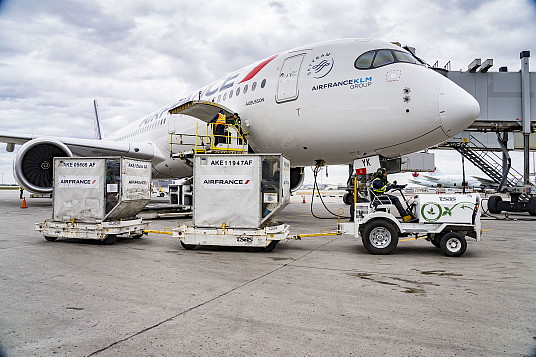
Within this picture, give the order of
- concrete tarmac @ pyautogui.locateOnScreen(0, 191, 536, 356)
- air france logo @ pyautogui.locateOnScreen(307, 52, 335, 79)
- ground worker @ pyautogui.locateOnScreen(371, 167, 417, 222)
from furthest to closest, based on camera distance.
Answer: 1. air france logo @ pyautogui.locateOnScreen(307, 52, 335, 79)
2. ground worker @ pyautogui.locateOnScreen(371, 167, 417, 222)
3. concrete tarmac @ pyautogui.locateOnScreen(0, 191, 536, 356)

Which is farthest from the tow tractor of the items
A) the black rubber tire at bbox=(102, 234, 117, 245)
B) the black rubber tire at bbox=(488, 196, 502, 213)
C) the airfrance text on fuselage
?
the black rubber tire at bbox=(488, 196, 502, 213)

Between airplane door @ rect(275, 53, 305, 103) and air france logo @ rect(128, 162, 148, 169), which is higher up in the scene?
airplane door @ rect(275, 53, 305, 103)

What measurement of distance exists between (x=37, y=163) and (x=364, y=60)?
1061cm

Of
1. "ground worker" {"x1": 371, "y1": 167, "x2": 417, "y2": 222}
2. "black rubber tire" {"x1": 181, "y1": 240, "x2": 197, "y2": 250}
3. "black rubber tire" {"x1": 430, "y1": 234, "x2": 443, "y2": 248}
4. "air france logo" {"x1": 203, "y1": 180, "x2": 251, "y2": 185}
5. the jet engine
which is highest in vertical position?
the jet engine

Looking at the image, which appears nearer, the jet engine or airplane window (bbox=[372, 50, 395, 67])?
airplane window (bbox=[372, 50, 395, 67])

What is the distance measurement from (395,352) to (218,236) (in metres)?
4.52

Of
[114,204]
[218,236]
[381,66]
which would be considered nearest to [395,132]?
[381,66]

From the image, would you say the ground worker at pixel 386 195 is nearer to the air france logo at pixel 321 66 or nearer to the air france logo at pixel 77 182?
the air france logo at pixel 321 66

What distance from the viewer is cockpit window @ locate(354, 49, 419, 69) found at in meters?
8.44

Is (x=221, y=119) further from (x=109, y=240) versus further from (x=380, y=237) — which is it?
(x=380, y=237)

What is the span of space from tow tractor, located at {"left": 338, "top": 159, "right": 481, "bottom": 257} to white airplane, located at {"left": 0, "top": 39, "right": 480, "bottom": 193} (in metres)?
1.85

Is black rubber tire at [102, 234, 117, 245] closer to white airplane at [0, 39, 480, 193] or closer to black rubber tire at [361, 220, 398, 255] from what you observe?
white airplane at [0, 39, 480, 193]

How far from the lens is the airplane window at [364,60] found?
336 inches

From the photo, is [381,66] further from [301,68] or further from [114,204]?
[114,204]
